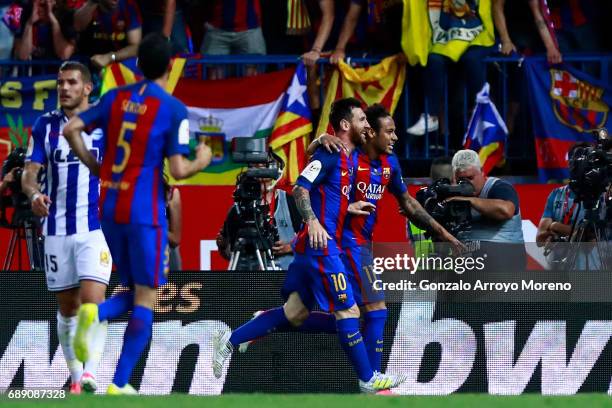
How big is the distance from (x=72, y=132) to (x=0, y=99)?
5.37m

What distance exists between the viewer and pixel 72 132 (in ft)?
26.8

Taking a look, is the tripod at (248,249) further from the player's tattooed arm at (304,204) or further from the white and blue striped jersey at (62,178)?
the white and blue striped jersey at (62,178)

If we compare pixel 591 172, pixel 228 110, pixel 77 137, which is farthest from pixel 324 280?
pixel 228 110

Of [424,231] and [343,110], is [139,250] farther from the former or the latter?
[424,231]

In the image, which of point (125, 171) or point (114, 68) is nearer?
point (125, 171)

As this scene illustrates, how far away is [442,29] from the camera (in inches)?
516

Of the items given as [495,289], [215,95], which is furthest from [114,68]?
[495,289]

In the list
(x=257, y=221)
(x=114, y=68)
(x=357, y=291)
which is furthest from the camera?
(x=114, y=68)

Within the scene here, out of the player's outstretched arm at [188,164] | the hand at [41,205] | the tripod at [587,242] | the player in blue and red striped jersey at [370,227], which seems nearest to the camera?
the player's outstretched arm at [188,164]

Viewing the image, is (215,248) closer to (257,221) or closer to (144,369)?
(257,221)

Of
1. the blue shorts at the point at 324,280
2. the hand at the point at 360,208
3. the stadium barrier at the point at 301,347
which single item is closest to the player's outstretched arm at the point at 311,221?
the blue shorts at the point at 324,280

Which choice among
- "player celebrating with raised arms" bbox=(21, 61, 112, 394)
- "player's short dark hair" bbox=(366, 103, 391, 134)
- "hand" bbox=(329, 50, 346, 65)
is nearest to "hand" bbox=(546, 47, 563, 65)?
"hand" bbox=(329, 50, 346, 65)

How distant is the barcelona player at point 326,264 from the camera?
9539 millimetres

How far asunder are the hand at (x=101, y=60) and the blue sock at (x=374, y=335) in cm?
417
